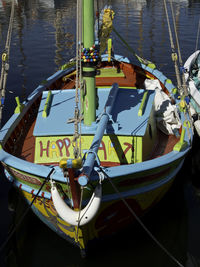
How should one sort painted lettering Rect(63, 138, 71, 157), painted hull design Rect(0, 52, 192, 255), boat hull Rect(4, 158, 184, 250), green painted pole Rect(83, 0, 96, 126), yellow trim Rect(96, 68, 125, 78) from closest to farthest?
painted hull design Rect(0, 52, 192, 255), boat hull Rect(4, 158, 184, 250), green painted pole Rect(83, 0, 96, 126), painted lettering Rect(63, 138, 71, 157), yellow trim Rect(96, 68, 125, 78)

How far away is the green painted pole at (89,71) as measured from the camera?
6430 millimetres

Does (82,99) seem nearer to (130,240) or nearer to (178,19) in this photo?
(130,240)

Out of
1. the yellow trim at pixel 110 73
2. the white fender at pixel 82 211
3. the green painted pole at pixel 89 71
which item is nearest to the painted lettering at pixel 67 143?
the green painted pole at pixel 89 71

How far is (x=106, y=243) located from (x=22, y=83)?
44.3 ft

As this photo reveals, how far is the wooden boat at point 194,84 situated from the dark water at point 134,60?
46.1 inches

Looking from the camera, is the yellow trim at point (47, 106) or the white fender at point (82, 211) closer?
the white fender at point (82, 211)

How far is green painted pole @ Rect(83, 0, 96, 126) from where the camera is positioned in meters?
6.43

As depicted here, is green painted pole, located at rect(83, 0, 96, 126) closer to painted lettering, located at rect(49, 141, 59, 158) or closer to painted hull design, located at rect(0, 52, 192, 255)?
painted hull design, located at rect(0, 52, 192, 255)

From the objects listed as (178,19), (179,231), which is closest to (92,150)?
(179,231)

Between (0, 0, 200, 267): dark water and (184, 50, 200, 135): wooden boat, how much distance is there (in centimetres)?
117

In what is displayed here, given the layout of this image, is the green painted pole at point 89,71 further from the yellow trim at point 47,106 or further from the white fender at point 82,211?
the white fender at point 82,211

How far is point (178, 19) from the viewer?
34.8 metres

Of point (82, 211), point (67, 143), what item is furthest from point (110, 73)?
point (82, 211)

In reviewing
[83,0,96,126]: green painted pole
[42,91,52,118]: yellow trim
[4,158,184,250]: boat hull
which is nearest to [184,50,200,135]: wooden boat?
[4,158,184,250]: boat hull
